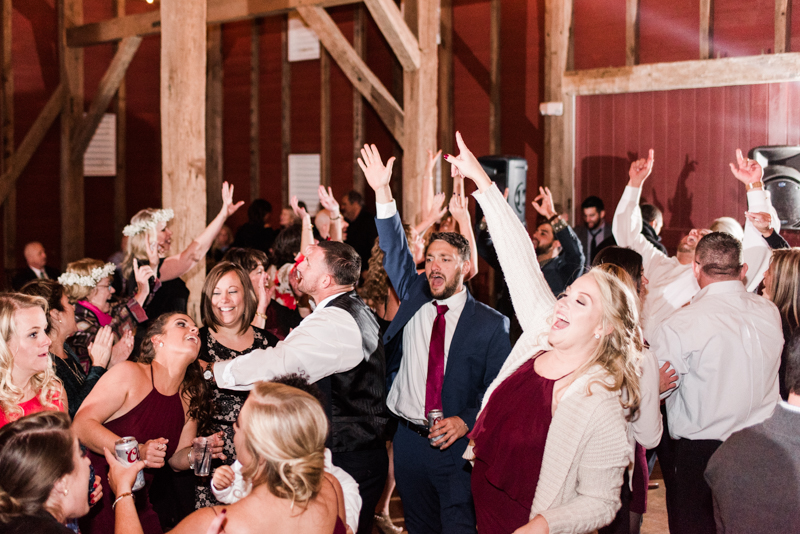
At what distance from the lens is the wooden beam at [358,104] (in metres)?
8.12

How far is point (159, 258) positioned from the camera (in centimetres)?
430

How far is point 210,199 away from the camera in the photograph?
9.27 meters

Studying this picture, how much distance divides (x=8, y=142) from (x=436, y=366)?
688 centimetres

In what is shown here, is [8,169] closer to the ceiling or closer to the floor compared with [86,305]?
closer to the ceiling

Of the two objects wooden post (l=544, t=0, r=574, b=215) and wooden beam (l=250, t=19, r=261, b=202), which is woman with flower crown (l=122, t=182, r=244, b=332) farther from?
wooden beam (l=250, t=19, r=261, b=202)

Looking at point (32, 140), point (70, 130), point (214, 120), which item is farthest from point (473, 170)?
point (214, 120)

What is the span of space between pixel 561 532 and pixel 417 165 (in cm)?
440

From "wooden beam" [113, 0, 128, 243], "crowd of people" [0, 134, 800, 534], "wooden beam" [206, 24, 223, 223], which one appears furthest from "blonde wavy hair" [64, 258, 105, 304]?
"wooden beam" [206, 24, 223, 223]

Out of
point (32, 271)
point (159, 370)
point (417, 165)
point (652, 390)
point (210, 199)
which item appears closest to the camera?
point (652, 390)

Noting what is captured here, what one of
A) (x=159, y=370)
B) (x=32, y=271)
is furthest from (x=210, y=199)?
(x=159, y=370)

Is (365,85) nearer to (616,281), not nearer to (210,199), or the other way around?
(210,199)

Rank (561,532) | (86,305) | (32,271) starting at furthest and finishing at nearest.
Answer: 1. (32,271)
2. (86,305)
3. (561,532)

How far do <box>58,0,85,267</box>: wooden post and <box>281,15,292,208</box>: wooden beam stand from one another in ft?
7.55

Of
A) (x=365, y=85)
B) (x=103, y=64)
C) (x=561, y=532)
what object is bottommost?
(x=561, y=532)
